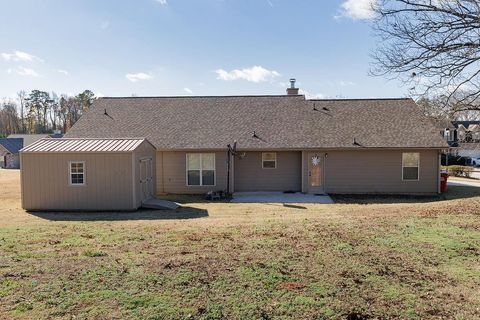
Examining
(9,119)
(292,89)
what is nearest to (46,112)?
(9,119)

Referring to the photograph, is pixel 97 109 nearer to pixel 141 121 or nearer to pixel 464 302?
pixel 141 121

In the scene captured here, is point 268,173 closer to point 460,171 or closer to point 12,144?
point 460,171

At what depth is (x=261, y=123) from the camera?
20750 millimetres

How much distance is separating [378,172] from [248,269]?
13.9 metres

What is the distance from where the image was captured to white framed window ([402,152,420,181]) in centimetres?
1875

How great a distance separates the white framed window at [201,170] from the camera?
19.1m

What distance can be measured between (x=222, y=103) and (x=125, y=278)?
17710mm

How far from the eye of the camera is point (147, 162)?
16.8 meters

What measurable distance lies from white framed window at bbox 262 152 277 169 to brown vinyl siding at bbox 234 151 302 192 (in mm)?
145

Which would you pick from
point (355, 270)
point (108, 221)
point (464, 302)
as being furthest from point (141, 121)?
point (464, 302)

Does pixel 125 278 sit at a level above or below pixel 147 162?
below

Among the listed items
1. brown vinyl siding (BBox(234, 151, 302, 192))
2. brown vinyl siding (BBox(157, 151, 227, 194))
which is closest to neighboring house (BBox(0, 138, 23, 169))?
brown vinyl siding (BBox(157, 151, 227, 194))

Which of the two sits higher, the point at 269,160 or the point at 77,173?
the point at 269,160

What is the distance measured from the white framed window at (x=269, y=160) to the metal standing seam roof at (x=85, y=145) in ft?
20.3
